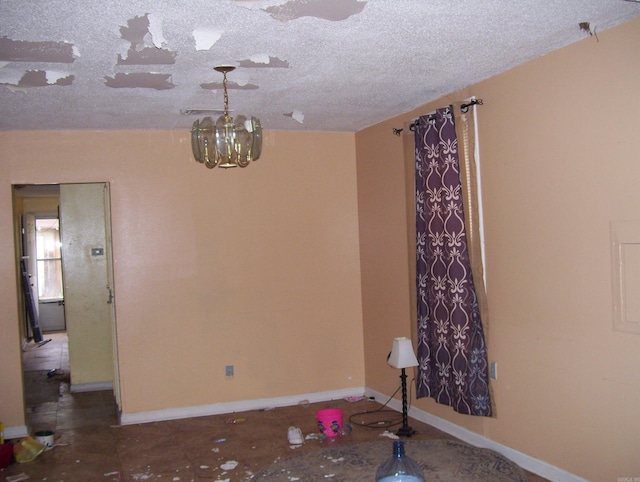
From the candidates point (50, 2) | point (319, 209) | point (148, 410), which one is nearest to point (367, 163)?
point (319, 209)

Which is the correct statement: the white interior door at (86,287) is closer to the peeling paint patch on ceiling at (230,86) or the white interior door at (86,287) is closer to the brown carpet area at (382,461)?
the peeling paint patch on ceiling at (230,86)

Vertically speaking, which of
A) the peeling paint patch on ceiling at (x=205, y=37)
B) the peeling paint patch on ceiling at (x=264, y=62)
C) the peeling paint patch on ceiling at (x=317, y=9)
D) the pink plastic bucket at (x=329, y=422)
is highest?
the peeling paint patch on ceiling at (x=264, y=62)

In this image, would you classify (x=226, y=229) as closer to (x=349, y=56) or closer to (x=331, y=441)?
(x=331, y=441)

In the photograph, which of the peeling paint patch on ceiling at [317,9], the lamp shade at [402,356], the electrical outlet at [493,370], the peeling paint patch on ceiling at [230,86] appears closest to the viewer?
the peeling paint patch on ceiling at [317,9]

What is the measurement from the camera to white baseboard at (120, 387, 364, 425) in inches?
213

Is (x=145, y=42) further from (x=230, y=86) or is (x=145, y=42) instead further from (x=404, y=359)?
(x=404, y=359)

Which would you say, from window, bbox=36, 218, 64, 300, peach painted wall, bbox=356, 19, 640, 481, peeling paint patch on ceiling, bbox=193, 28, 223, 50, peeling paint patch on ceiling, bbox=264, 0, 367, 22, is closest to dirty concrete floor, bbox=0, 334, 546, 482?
peach painted wall, bbox=356, 19, 640, 481

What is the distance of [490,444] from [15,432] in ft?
12.7

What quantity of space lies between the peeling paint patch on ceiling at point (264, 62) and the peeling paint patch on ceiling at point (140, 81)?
0.55 m

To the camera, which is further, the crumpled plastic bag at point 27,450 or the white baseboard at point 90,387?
the white baseboard at point 90,387

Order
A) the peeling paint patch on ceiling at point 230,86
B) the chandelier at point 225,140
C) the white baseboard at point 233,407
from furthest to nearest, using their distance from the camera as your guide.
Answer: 1. the white baseboard at point 233,407
2. the peeling paint patch on ceiling at point 230,86
3. the chandelier at point 225,140

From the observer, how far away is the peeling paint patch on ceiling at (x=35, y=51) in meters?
3.01

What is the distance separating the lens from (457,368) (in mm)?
4242

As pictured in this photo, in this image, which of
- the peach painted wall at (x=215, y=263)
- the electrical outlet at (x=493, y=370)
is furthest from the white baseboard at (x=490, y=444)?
the peach painted wall at (x=215, y=263)
